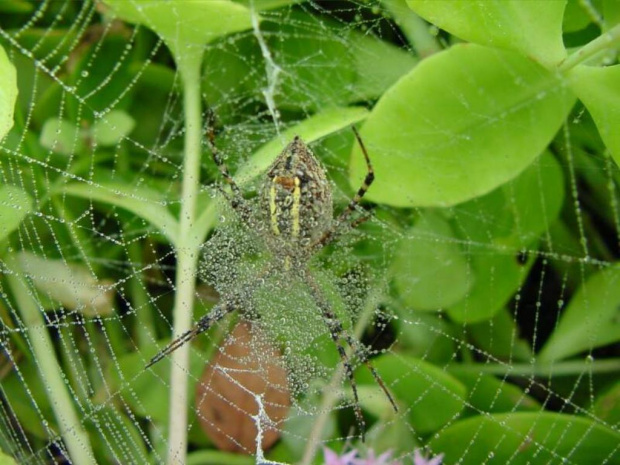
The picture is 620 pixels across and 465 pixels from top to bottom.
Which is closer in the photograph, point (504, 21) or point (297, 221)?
point (504, 21)

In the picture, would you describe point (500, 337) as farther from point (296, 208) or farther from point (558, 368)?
point (296, 208)

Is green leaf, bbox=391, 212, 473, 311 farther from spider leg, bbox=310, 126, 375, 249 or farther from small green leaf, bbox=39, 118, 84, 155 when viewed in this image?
small green leaf, bbox=39, 118, 84, 155

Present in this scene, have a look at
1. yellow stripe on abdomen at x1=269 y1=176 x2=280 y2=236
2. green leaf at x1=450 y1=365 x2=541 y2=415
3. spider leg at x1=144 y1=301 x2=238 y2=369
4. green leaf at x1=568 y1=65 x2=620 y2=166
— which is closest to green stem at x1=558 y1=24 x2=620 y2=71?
green leaf at x1=568 y1=65 x2=620 y2=166

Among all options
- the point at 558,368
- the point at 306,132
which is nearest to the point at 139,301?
the point at 306,132

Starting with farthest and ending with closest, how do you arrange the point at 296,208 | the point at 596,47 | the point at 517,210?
the point at 517,210 → the point at 296,208 → the point at 596,47

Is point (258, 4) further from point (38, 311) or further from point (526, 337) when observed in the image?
point (526, 337)
